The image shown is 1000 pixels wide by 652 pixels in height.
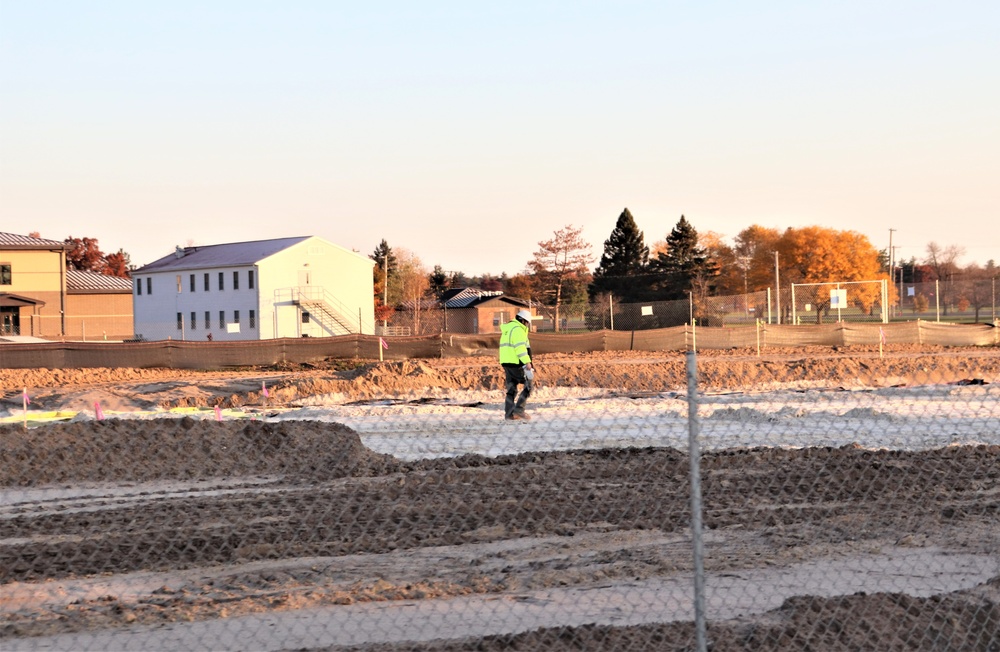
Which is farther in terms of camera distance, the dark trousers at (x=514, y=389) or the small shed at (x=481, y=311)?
the small shed at (x=481, y=311)

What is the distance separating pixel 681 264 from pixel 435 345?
166 feet

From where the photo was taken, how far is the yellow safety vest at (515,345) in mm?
17016

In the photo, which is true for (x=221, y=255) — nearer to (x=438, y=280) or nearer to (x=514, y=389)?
(x=438, y=280)

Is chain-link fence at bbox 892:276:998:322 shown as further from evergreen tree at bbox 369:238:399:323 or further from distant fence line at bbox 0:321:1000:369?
evergreen tree at bbox 369:238:399:323

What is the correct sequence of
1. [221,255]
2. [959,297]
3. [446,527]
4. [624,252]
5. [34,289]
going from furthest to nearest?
1. [624,252]
2. [221,255]
3. [34,289]
4. [959,297]
5. [446,527]

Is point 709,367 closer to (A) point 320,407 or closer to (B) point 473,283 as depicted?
(A) point 320,407

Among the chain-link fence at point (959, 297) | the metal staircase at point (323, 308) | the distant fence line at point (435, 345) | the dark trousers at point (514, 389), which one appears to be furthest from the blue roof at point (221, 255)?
the dark trousers at point (514, 389)

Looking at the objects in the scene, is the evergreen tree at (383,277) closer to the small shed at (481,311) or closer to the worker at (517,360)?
the small shed at (481,311)

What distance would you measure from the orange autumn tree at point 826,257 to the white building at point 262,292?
29671 mm

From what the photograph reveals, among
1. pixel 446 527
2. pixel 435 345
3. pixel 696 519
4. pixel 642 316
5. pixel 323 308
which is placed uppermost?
pixel 323 308

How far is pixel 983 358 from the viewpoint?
97.4ft

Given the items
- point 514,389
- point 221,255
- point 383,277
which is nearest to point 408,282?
point 383,277

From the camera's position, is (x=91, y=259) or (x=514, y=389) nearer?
(x=514, y=389)

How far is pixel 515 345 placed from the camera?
1705 cm
